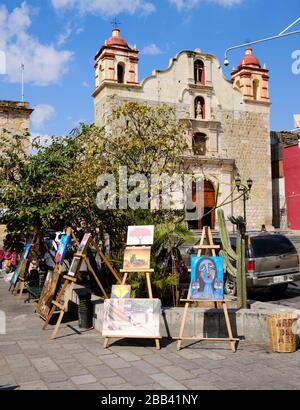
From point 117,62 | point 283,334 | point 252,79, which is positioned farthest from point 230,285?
point 252,79

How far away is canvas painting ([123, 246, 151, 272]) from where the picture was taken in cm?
750

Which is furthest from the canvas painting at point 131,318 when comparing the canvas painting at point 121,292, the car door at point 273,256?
the car door at point 273,256

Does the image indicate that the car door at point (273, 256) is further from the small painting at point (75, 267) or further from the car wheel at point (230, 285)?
the small painting at point (75, 267)

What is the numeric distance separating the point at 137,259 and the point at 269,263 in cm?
463

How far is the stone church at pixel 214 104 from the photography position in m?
32.0

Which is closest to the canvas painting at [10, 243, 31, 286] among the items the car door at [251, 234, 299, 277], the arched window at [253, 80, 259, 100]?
the car door at [251, 234, 299, 277]

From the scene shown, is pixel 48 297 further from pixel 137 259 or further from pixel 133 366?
pixel 133 366

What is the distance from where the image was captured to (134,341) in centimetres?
729

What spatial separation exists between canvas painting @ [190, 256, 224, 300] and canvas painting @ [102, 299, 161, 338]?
24.4 inches

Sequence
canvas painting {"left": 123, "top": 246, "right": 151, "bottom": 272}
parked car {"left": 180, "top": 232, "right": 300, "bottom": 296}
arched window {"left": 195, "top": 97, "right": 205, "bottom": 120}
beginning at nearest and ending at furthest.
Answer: canvas painting {"left": 123, "top": 246, "right": 151, "bottom": 272}, parked car {"left": 180, "top": 232, "right": 300, "bottom": 296}, arched window {"left": 195, "top": 97, "right": 205, "bottom": 120}

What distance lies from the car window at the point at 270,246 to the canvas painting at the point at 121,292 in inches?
184

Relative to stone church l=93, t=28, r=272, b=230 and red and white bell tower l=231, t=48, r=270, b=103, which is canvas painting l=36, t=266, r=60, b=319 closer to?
stone church l=93, t=28, r=272, b=230

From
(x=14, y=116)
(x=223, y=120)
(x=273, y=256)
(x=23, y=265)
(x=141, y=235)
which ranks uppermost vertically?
(x=223, y=120)

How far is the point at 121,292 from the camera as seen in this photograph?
287 inches
